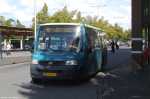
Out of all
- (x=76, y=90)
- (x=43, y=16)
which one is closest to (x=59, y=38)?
(x=76, y=90)

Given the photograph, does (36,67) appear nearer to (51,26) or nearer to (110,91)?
(51,26)

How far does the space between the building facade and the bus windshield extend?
351 inches

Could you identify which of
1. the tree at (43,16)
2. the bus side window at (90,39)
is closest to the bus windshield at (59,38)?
the bus side window at (90,39)

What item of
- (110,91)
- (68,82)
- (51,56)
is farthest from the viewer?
(68,82)

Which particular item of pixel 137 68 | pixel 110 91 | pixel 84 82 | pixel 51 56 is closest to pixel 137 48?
pixel 137 68

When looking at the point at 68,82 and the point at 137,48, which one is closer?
the point at 68,82

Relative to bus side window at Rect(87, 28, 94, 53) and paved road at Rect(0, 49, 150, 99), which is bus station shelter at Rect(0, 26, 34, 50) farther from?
paved road at Rect(0, 49, 150, 99)

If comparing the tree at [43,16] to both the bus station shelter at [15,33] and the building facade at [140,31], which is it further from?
the building facade at [140,31]

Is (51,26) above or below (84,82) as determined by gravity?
above

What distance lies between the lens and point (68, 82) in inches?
745

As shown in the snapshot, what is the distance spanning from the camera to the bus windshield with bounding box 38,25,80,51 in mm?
18234

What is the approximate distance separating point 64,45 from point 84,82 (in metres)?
1.90

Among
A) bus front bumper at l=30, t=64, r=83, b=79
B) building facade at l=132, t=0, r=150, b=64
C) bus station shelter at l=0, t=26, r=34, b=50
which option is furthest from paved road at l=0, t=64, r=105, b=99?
bus station shelter at l=0, t=26, r=34, b=50

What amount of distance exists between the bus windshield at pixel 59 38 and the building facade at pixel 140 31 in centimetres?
892
